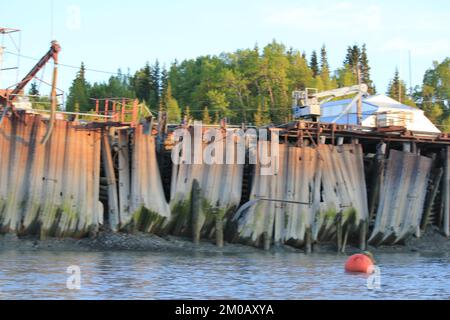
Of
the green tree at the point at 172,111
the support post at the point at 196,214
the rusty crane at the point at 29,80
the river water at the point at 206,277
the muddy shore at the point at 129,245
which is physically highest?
the green tree at the point at 172,111

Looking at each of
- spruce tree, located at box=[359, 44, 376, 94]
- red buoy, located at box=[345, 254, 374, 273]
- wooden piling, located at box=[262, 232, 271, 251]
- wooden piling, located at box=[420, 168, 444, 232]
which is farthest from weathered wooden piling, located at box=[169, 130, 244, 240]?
spruce tree, located at box=[359, 44, 376, 94]

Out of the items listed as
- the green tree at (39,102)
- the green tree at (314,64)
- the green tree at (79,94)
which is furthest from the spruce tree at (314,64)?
the green tree at (39,102)

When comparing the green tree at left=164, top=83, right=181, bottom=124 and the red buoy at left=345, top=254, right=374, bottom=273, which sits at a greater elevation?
the green tree at left=164, top=83, right=181, bottom=124

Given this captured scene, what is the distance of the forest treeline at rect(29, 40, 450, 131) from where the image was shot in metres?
101

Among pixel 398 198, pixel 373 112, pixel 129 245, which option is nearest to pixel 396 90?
pixel 373 112

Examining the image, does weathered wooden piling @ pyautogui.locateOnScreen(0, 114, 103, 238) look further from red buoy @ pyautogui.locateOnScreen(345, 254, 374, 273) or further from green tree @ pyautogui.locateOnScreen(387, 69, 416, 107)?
green tree @ pyautogui.locateOnScreen(387, 69, 416, 107)

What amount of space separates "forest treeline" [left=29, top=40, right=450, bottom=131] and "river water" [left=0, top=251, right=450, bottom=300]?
5175 centimetres

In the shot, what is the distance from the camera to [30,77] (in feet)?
137

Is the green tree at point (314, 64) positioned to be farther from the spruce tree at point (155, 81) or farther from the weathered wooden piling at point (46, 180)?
the weathered wooden piling at point (46, 180)

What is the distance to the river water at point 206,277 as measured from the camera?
1052 inches

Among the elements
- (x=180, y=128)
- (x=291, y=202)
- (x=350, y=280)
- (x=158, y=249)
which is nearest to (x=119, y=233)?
(x=158, y=249)

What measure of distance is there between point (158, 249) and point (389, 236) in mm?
15047

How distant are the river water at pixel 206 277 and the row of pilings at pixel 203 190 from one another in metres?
2.92

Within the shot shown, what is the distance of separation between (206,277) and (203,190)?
518 inches
